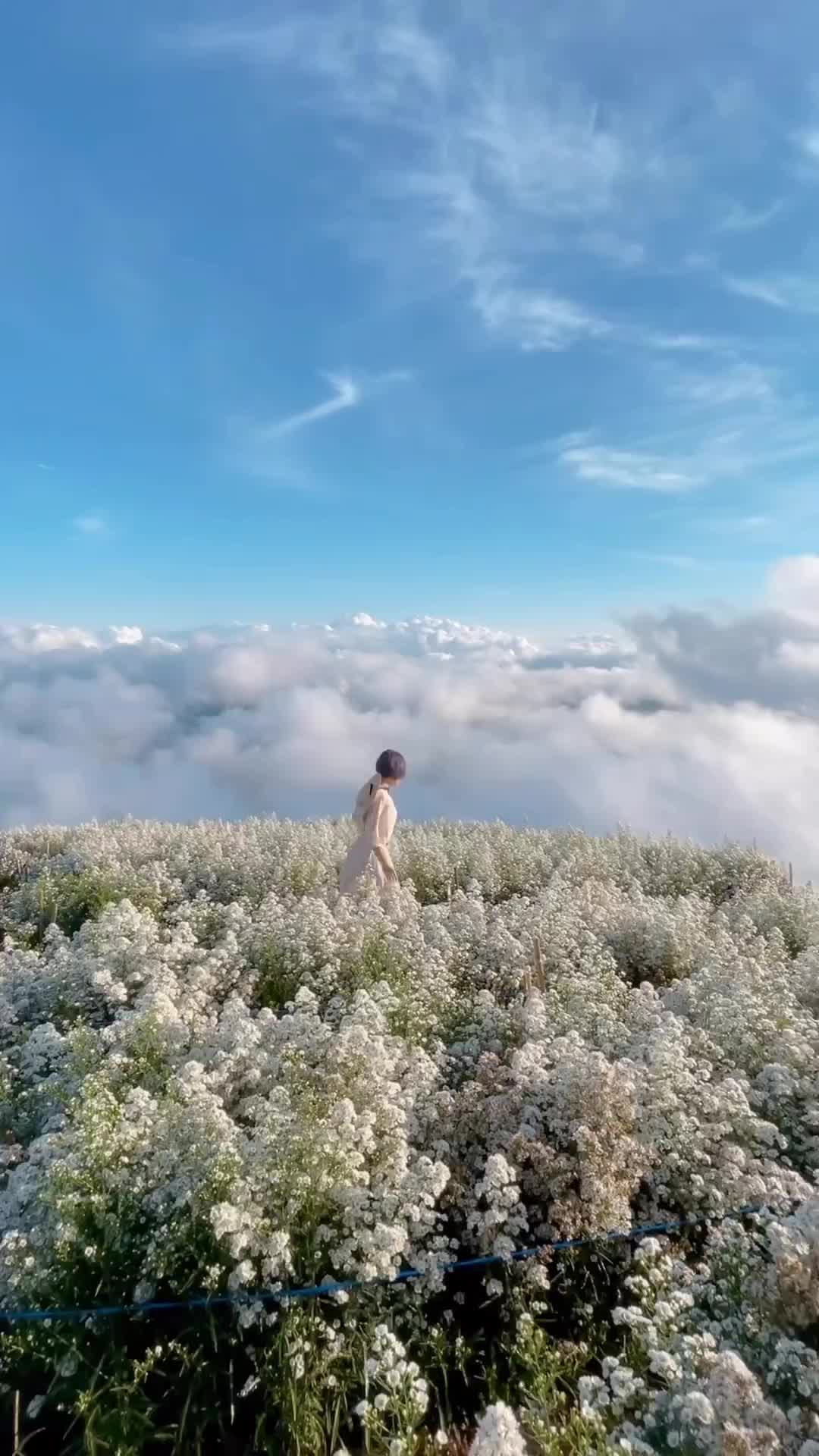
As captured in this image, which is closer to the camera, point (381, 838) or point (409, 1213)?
point (409, 1213)

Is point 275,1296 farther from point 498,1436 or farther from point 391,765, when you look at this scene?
point 391,765

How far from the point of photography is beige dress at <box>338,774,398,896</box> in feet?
36.7

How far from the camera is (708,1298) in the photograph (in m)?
4.12

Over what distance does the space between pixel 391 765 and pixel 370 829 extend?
31.1 inches

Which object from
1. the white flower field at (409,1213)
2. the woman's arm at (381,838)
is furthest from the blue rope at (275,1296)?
the woman's arm at (381,838)

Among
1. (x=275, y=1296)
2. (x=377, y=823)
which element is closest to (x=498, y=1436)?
(x=275, y=1296)

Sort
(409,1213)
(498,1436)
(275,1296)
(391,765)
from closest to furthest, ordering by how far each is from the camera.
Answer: (498,1436) < (275,1296) < (409,1213) < (391,765)

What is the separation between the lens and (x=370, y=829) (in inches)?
443

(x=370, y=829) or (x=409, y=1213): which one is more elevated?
(x=370, y=829)

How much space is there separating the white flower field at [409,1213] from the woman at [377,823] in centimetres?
320

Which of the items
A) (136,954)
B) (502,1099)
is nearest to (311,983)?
(136,954)

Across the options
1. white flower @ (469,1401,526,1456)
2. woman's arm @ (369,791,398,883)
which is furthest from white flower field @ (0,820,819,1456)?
woman's arm @ (369,791,398,883)

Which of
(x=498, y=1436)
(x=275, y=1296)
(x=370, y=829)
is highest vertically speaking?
(x=498, y=1436)

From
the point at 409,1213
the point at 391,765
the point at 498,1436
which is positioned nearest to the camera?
the point at 498,1436
